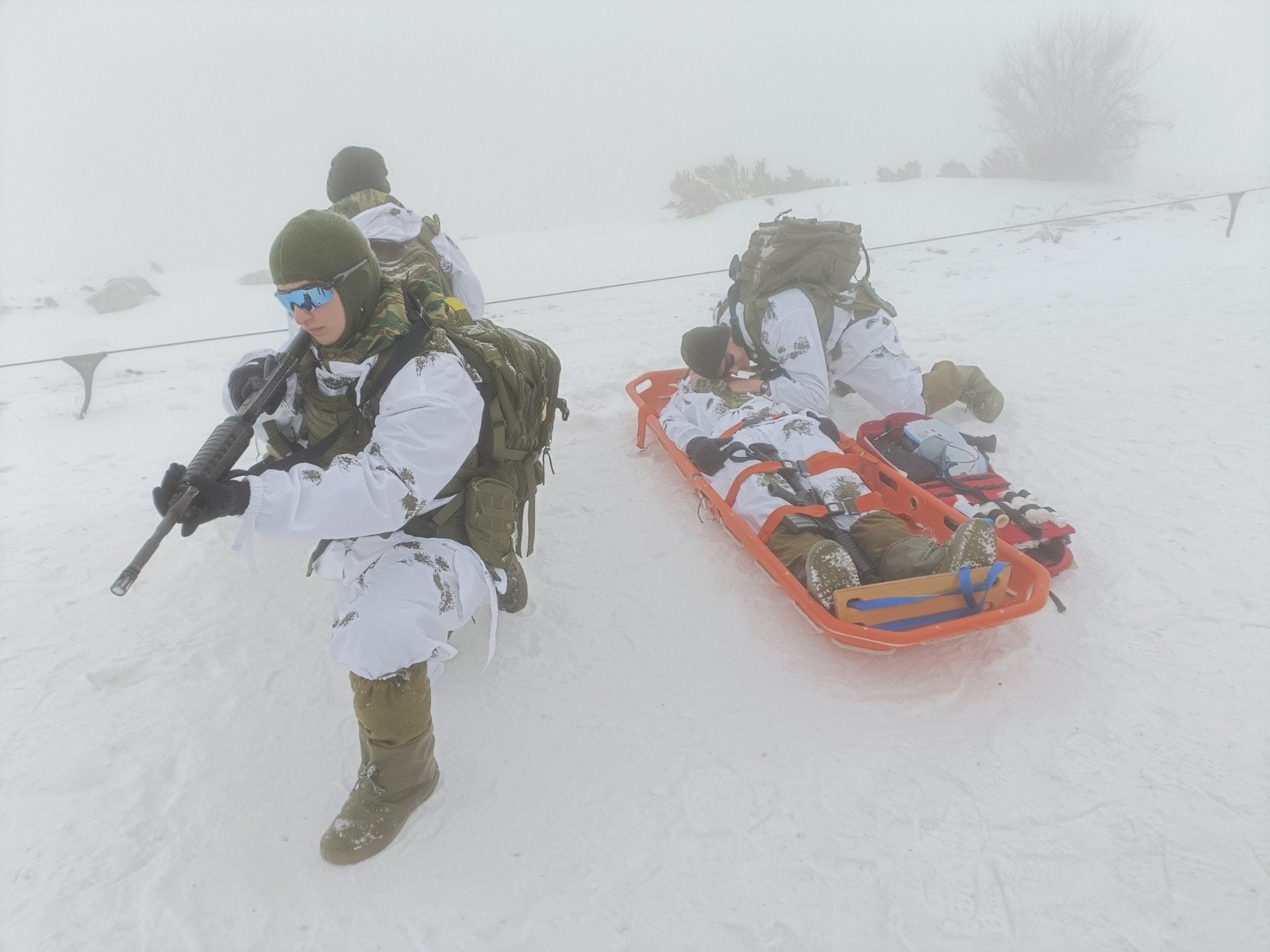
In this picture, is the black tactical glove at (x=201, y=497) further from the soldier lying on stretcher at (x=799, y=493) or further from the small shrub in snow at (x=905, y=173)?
the small shrub in snow at (x=905, y=173)

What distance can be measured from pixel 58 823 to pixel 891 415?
12.8 feet

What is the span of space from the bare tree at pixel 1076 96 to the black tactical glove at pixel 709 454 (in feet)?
55.4

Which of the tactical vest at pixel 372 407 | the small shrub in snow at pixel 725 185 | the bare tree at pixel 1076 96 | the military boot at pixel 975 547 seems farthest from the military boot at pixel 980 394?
the bare tree at pixel 1076 96

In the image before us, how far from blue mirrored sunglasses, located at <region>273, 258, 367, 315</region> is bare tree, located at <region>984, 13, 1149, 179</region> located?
18.5 metres

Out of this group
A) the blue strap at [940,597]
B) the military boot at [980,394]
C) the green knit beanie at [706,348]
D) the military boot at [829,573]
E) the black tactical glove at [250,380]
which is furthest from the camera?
the military boot at [980,394]

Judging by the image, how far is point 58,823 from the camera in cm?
207

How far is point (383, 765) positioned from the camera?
6.59 feet

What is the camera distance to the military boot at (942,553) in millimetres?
2398

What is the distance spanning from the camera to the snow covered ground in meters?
1.77

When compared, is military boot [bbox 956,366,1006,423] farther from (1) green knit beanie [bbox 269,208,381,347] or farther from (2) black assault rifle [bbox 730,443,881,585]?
(1) green knit beanie [bbox 269,208,381,347]

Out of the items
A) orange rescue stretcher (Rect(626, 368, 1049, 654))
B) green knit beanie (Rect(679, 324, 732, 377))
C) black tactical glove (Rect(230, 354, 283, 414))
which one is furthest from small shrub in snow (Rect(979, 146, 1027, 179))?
black tactical glove (Rect(230, 354, 283, 414))

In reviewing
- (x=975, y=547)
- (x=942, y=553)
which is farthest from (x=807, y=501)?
(x=975, y=547)

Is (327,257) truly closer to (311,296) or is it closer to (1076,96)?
(311,296)

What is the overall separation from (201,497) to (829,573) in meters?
1.91
